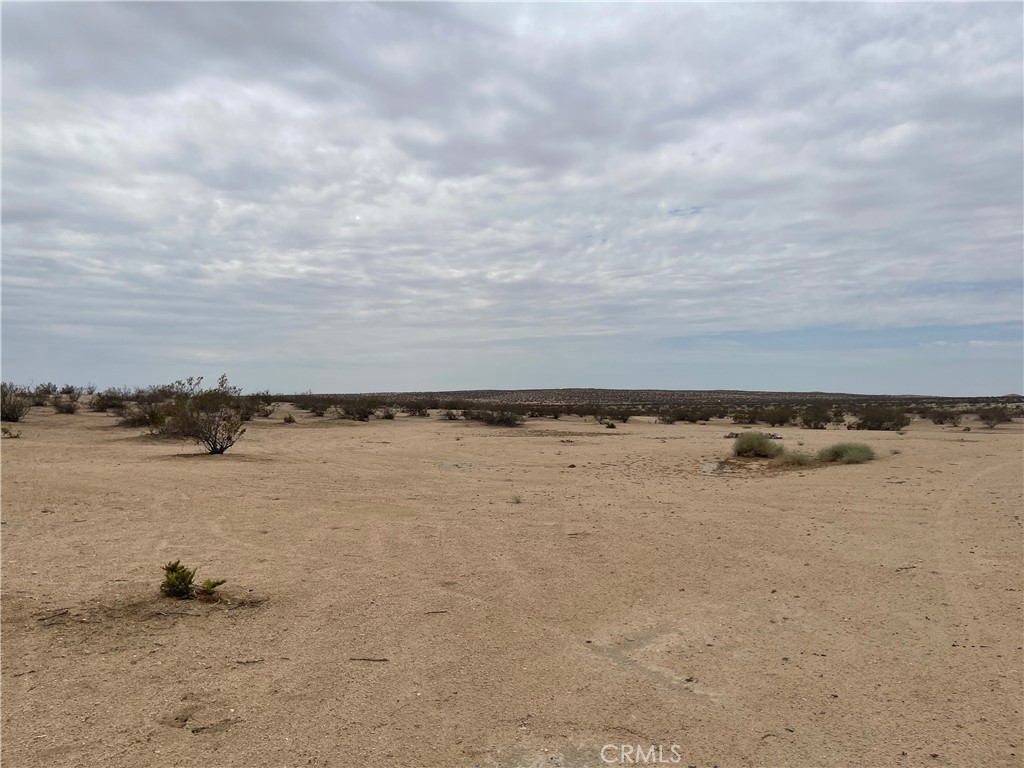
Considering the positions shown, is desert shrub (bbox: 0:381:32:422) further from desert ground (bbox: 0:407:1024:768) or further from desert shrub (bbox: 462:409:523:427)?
desert shrub (bbox: 462:409:523:427)

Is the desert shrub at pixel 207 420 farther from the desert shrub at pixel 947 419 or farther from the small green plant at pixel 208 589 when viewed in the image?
the desert shrub at pixel 947 419

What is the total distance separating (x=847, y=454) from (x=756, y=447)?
2234mm

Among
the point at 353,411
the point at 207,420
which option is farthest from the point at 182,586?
the point at 353,411

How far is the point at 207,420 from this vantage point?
18.3 m

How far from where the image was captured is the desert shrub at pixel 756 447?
1872 centimetres

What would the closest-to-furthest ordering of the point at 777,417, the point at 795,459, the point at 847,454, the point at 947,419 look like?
the point at 847,454 → the point at 795,459 → the point at 777,417 → the point at 947,419

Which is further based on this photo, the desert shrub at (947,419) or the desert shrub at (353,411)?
the desert shrub at (947,419)

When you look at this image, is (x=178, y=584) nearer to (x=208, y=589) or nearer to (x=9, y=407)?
(x=208, y=589)

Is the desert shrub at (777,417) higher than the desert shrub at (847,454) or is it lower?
higher

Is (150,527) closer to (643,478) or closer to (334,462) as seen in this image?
(334,462)

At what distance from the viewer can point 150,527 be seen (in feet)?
29.8

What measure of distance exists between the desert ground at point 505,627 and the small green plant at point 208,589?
15cm

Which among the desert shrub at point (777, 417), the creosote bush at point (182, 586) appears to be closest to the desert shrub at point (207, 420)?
the creosote bush at point (182, 586)

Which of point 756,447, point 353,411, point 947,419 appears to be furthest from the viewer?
point 947,419
